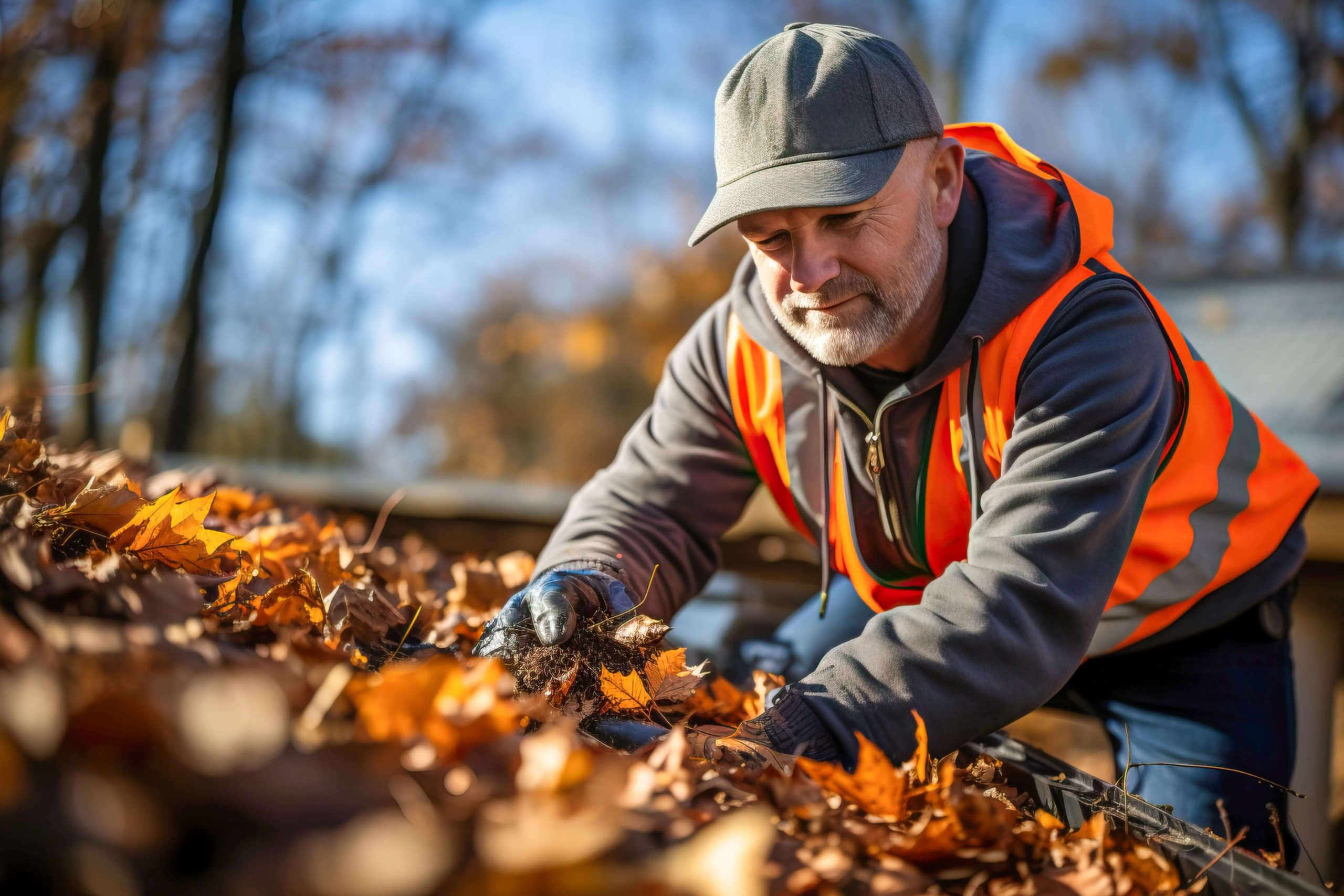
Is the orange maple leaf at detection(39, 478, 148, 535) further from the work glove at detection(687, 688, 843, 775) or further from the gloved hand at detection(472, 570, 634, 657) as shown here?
the work glove at detection(687, 688, 843, 775)

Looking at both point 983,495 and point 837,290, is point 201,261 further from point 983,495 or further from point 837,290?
point 983,495

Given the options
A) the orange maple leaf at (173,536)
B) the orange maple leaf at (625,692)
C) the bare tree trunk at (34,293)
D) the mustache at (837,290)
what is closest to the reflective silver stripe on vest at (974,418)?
the mustache at (837,290)

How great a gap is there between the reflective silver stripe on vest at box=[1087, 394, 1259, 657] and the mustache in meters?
1.01

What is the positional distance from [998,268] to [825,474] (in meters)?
0.68

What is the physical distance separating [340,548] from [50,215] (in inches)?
504

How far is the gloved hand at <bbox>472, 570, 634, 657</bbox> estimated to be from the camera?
180cm

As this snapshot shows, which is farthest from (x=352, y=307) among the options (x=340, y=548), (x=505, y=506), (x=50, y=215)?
(x=340, y=548)

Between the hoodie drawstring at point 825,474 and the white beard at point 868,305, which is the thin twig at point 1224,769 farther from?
A: the white beard at point 868,305

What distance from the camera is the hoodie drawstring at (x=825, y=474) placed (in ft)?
7.79

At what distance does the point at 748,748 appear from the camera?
146cm

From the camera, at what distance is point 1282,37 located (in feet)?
51.3

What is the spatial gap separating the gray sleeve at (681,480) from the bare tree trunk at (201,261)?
23.8 ft

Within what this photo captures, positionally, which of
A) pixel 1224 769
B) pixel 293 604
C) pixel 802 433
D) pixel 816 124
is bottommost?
pixel 1224 769

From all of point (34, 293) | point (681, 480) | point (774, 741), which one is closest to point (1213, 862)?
point (774, 741)
